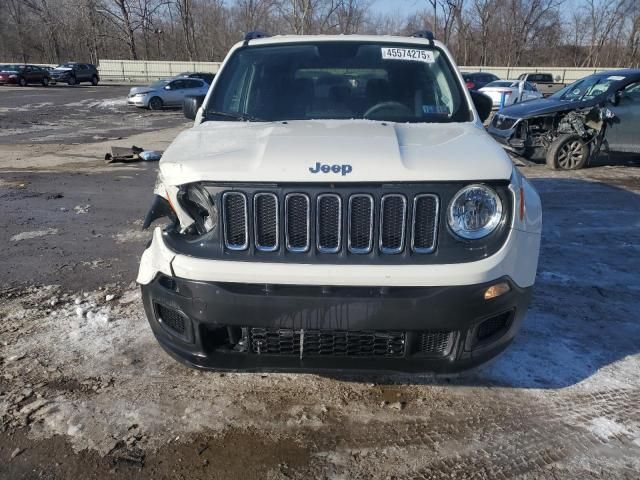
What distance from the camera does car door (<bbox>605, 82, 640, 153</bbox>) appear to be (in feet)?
32.0

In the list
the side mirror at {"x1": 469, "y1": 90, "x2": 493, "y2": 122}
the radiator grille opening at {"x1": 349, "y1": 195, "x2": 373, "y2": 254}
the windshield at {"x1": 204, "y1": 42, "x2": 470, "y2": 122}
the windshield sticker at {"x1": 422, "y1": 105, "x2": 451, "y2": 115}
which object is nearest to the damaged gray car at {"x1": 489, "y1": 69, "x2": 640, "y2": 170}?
the side mirror at {"x1": 469, "y1": 90, "x2": 493, "y2": 122}

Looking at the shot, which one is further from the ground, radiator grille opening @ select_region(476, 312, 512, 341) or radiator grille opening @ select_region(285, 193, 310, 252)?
radiator grille opening @ select_region(285, 193, 310, 252)

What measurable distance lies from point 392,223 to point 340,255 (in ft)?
0.94

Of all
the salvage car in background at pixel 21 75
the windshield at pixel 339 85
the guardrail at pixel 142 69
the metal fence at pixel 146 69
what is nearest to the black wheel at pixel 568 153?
the windshield at pixel 339 85

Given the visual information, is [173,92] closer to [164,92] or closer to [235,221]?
[164,92]

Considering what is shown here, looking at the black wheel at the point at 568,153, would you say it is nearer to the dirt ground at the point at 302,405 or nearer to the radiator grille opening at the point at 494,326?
the dirt ground at the point at 302,405

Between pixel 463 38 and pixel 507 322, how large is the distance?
64340 millimetres

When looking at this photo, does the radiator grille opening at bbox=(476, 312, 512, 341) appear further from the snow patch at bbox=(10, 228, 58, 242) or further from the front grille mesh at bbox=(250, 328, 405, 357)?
the snow patch at bbox=(10, 228, 58, 242)

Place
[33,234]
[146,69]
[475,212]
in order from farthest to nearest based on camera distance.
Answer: [146,69] → [33,234] → [475,212]

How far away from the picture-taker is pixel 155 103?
80.8 ft

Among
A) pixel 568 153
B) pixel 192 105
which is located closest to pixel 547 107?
pixel 568 153

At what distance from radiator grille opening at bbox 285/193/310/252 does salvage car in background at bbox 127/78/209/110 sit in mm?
23271

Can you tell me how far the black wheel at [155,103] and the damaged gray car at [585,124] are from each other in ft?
61.4

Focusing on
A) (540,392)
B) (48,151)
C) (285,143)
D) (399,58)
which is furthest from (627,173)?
(48,151)
